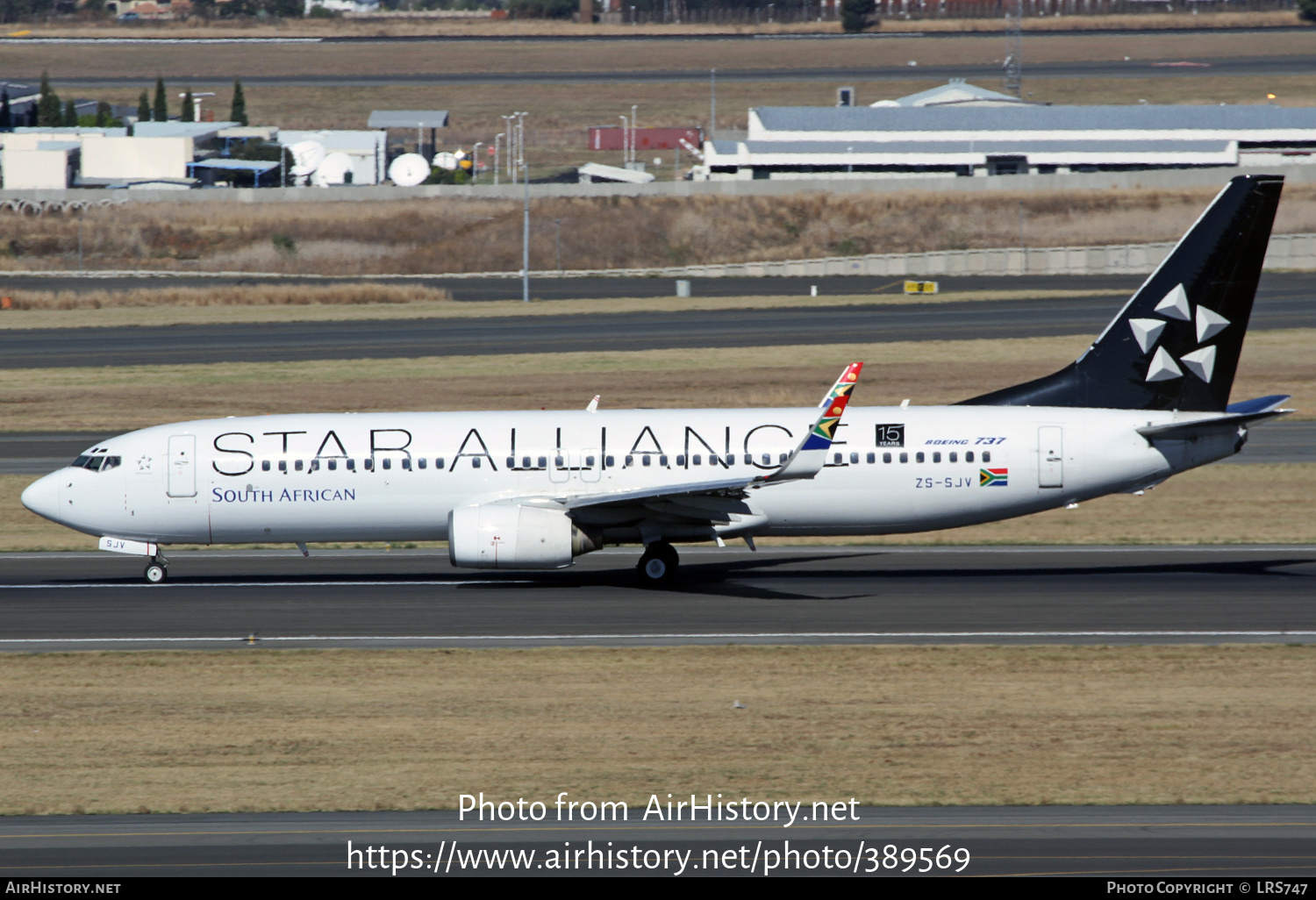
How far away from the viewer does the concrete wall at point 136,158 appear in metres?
143

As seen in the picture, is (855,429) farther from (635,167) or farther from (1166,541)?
(635,167)

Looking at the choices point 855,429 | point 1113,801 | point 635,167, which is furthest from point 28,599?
point 635,167

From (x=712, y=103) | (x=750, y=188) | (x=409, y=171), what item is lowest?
(x=750, y=188)

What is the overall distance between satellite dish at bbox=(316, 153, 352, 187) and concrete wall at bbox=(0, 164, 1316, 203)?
55.4 feet

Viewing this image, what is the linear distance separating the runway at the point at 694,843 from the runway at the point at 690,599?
9.27 metres

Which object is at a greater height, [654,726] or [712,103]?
[712,103]

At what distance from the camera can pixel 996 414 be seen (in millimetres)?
31859

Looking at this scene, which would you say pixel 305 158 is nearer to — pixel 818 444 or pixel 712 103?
pixel 712 103

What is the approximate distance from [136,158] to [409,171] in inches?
1115

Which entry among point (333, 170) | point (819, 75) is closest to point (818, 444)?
point (333, 170)

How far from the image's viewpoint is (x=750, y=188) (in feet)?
417

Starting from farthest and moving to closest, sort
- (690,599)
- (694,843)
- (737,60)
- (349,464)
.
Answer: (737,60) → (349,464) → (690,599) → (694,843)

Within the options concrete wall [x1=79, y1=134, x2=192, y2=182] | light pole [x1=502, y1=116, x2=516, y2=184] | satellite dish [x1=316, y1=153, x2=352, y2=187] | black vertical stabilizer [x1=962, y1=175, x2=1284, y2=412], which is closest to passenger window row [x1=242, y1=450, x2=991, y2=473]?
black vertical stabilizer [x1=962, y1=175, x2=1284, y2=412]

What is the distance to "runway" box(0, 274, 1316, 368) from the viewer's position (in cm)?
6781
